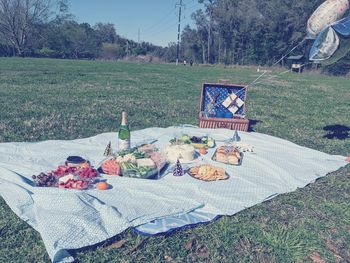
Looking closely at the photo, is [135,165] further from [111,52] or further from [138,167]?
[111,52]

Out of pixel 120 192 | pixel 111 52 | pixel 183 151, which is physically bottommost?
pixel 120 192

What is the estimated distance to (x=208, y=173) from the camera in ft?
16.1

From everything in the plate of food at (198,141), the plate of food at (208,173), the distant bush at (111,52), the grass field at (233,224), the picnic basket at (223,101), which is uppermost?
Result: the distant bush at (111,52)

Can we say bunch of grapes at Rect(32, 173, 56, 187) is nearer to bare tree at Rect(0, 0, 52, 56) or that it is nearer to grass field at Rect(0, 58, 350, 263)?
grass field at Rect(0, 58, 350, 263)

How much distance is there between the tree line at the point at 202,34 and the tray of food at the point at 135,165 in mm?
46128

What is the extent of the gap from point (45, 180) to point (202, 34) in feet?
225

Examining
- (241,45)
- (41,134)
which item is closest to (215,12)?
(241,45)

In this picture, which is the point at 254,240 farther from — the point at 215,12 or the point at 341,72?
the point at 215,12

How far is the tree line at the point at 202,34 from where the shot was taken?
2047 inches

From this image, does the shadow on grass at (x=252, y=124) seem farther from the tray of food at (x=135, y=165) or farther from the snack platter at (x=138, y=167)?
the tray of food at (x=135, y=165)

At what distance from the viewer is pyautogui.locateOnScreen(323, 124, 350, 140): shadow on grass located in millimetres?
8066

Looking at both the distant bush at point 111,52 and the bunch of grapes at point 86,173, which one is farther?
the distant bush at point 111,52

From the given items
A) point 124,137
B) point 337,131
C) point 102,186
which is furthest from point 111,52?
point 102,186

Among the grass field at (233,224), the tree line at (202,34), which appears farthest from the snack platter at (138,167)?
the tree line at (202,34)
